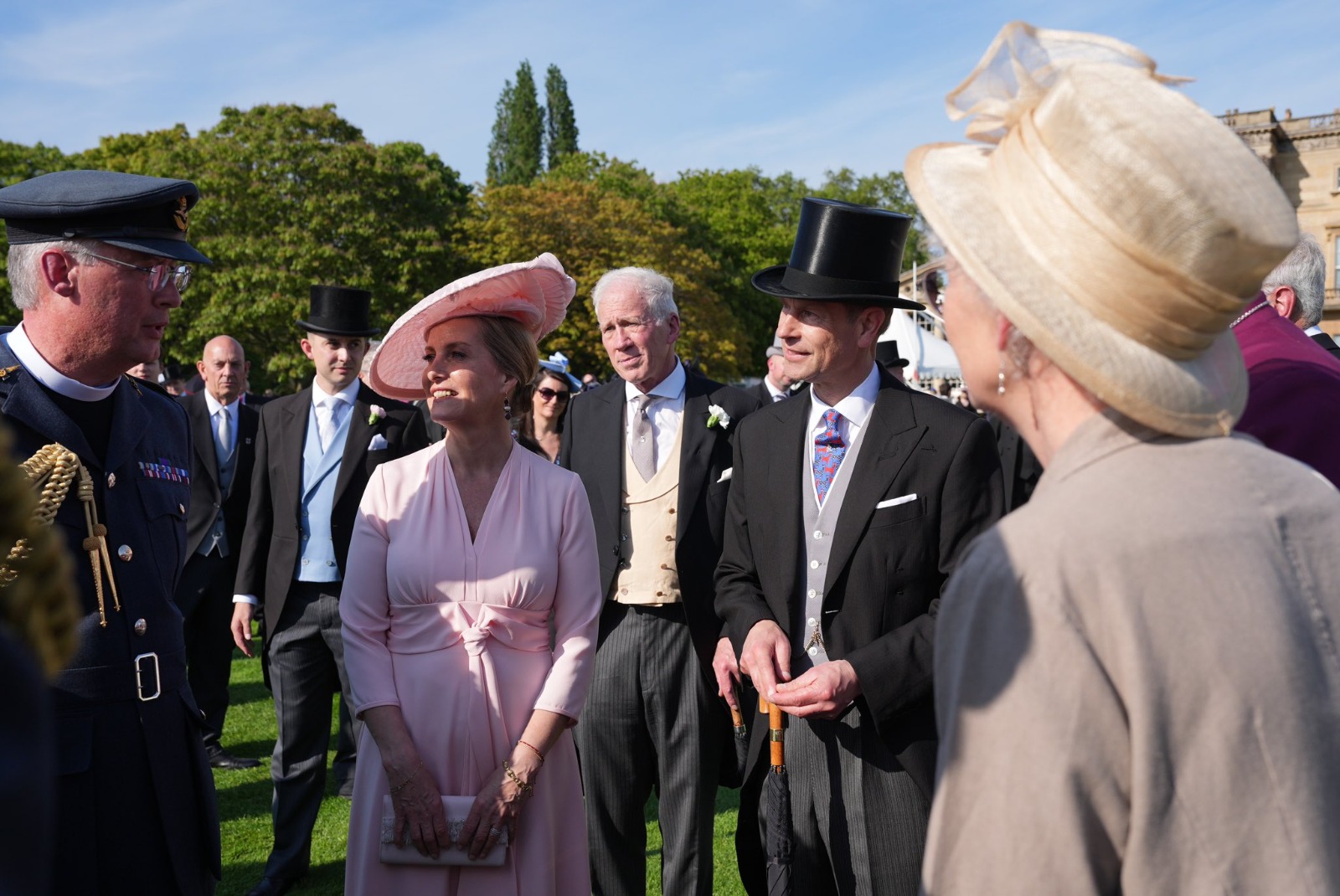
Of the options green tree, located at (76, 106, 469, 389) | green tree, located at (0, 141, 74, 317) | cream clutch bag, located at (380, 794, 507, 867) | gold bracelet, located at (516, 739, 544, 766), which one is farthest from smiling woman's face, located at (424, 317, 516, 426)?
green tree, located at (0, 141, 74, 317)

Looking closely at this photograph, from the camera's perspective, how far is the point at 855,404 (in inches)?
143

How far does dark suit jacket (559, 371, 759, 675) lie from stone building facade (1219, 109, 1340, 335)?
188ft

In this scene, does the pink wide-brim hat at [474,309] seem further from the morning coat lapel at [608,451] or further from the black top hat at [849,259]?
the morning coat lapel at [608,451]

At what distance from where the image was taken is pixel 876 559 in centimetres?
331

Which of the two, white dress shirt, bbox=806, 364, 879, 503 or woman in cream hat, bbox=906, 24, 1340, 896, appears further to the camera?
white dress shirt, bbox=806, 364, 879, 503

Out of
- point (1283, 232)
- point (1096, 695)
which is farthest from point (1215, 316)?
point (1096, 695)

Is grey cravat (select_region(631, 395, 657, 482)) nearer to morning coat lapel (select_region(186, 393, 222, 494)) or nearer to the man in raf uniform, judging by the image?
the man in raf uniform

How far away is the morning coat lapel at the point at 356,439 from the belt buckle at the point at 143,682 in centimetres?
315

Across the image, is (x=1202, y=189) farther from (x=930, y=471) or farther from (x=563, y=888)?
(x=563, y=888)

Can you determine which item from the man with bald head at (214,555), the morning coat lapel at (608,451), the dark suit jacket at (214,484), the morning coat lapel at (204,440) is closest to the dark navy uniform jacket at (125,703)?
the morning coat lapel at (608,451)

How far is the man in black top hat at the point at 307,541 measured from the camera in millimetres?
5266

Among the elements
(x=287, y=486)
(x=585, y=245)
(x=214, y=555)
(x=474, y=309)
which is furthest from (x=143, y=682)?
(x=585, y=245)

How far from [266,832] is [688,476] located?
3.27 m

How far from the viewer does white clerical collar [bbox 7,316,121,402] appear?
2.68 meters
